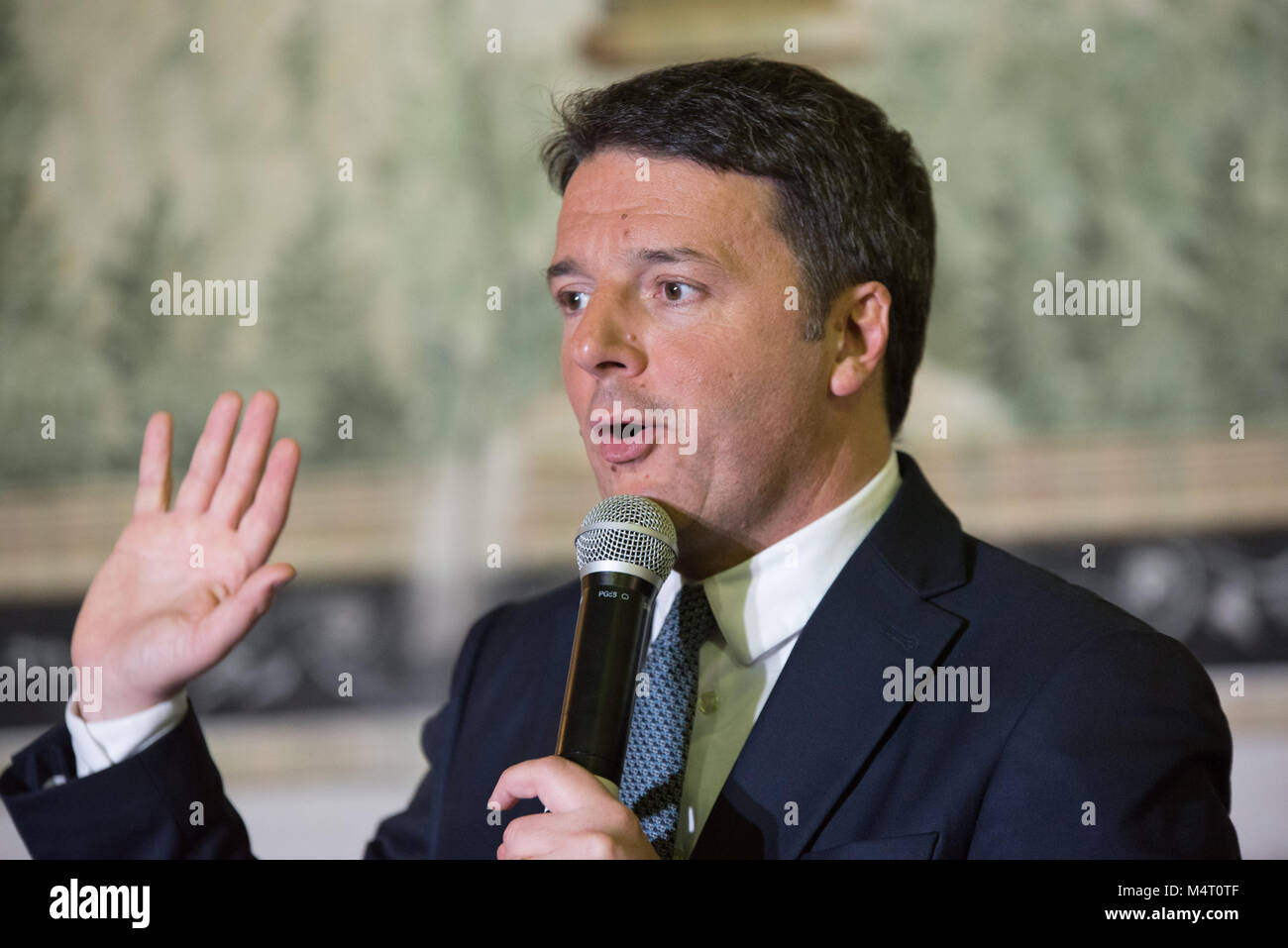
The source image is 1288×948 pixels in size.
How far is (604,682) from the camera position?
1253mm

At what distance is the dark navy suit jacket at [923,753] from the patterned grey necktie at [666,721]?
6 cm

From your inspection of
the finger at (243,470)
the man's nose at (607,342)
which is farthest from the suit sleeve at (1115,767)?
the finger at (243,470)

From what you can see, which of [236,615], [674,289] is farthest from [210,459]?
[674,289]

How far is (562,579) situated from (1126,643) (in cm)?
182

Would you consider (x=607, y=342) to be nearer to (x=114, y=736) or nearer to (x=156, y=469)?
(x=156, y=469)

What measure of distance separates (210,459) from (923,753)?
1102 millimetres

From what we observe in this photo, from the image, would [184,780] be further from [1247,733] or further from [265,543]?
[1247,733]

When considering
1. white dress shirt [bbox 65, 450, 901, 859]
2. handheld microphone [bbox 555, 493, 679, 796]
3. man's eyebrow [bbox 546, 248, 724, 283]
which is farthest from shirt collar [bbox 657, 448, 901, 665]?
man's eyebrow [bbox 546, 248, 724, 283]

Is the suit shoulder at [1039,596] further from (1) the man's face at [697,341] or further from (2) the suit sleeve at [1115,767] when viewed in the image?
(1) the man's face at [697,341]

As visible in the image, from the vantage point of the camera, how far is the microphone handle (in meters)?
1.24

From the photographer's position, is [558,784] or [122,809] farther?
[122,809]

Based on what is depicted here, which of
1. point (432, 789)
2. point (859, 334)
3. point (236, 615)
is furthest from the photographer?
point (432, 789)

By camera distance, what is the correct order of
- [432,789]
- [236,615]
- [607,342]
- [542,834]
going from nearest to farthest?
[542,834] < [607,342] < [236,615] < [432,789]

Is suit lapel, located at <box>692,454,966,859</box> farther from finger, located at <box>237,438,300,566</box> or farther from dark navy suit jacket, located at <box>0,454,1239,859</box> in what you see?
finger, located at <box>237,438,300,566</box>
